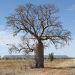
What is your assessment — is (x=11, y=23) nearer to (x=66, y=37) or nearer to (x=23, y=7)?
(x=23, y=7)

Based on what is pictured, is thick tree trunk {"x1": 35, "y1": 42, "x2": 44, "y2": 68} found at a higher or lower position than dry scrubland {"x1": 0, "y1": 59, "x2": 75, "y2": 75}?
higher

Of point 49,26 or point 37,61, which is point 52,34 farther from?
point 37,61

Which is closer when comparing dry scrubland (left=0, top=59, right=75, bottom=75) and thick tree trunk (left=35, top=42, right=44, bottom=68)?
dry scrubland (left=0, top=59, right=75, bottom=75)

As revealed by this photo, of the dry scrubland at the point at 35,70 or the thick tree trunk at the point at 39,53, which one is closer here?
the dry scrubland at the point at 35,70

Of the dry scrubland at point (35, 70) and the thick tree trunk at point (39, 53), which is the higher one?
the thick tree trunk at point (39, 53)

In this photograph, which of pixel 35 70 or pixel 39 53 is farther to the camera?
pixel 39 53

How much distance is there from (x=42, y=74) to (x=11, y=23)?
14912 mm

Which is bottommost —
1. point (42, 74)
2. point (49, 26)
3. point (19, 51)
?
point (42, 74)

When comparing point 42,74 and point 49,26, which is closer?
point 42,74

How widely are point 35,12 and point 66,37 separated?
5064 millimetres

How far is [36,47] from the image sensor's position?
42.5m

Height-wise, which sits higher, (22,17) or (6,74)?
(22,17)

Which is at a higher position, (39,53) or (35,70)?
(39,53)

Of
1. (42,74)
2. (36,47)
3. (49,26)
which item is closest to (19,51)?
(36,47)
